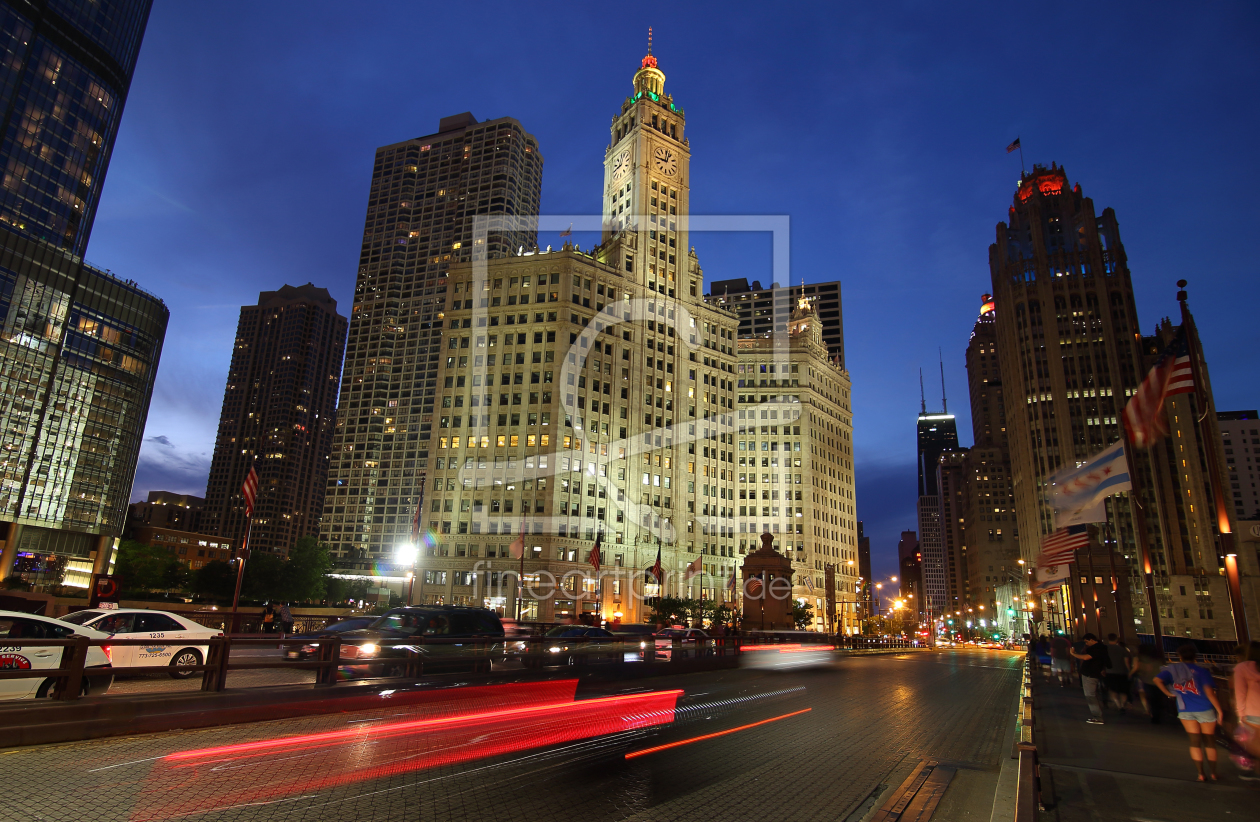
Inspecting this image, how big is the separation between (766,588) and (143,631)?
39004 millimetres

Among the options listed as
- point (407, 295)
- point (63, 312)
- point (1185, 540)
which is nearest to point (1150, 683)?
point (63, 312)

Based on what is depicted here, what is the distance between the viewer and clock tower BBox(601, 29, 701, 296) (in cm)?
9919

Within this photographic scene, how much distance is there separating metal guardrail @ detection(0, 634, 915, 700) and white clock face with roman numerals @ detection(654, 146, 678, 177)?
3415 inches

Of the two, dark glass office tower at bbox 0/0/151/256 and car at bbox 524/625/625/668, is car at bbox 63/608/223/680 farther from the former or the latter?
dark glass office tower at bbox 0/0/151/256

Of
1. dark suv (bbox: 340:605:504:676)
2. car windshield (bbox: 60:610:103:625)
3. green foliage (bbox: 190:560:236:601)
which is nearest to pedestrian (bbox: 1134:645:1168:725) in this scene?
dark suv (bbox: 340:605:504:676)

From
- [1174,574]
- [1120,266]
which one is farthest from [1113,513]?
[1120,266]

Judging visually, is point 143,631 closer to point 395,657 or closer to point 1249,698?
point 395,657

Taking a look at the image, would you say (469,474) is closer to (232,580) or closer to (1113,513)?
(232,580)

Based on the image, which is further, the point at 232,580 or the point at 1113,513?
the point at 1113,513

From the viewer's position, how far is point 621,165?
356ft

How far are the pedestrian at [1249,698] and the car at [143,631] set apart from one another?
67.7 feet

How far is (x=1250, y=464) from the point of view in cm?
17875

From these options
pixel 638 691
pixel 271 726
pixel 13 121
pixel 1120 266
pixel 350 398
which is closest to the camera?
pixel 271 726

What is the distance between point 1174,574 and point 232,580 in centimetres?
14092
